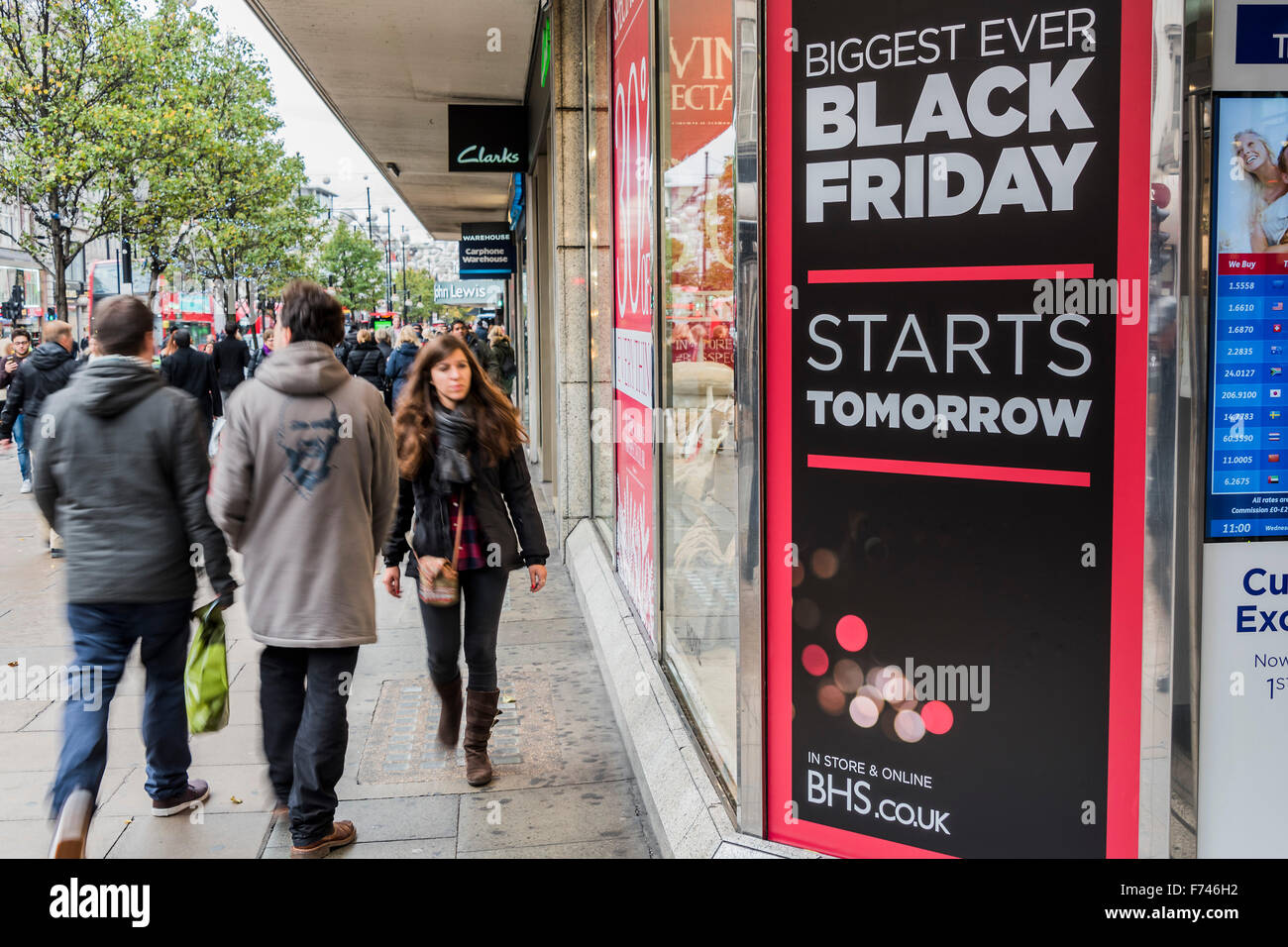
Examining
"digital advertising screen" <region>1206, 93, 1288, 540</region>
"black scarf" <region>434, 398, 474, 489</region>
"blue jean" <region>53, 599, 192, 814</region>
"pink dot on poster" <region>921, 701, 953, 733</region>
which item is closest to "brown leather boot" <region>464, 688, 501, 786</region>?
"black scarf" <region>434, 398, 474, 489</region>

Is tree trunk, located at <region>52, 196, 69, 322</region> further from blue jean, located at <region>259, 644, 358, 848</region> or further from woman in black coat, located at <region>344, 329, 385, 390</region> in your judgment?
blue jean, located at <region>259, 644, 358, 848</region>

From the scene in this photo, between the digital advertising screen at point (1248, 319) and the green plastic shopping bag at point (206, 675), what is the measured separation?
3332mm

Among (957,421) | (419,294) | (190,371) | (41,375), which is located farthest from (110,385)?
(419,294)

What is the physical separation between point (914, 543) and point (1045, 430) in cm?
47

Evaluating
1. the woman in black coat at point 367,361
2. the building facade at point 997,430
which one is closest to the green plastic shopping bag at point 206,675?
the building facade at point 997,430

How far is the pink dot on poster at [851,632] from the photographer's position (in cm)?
335

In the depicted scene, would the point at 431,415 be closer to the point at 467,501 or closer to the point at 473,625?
the point at 467,501

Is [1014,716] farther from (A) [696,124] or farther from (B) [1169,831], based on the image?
(A) [696,124]

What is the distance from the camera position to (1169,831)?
2859 mm

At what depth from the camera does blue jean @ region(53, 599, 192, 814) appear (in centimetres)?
409

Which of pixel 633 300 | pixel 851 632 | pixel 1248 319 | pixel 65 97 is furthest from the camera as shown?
pixel 65 97

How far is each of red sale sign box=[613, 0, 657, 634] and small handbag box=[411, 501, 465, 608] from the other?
1177 mm

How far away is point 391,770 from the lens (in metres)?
5.13

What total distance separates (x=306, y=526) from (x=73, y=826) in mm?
1255
